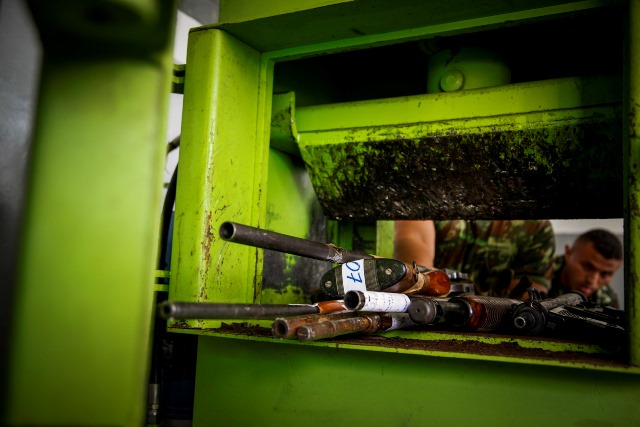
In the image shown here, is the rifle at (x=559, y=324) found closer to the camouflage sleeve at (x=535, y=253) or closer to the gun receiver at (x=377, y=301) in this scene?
the gun receiver at (x=377, y=301)

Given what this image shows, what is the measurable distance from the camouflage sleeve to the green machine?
145 cm

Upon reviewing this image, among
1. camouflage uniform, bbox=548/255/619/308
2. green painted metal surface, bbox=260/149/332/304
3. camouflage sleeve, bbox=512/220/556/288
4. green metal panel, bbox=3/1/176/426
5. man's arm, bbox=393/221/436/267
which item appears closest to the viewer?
green metal panel, bbox=3/1/176/426

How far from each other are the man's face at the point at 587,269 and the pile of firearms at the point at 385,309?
188 cm

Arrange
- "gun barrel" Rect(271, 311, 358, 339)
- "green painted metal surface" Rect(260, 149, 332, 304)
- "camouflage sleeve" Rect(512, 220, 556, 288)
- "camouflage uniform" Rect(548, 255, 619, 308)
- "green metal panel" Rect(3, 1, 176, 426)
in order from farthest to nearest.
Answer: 1. "camouflage uniform" Rect(548, 255, 619, 308)
2. "camouflage sleeve" Rect(512, 220, 556, 288)
3. "green painted metal surface" Rect(260, 149, 332, 304)
4. "gun barrel" Rect(271, 311, 358, 339)
5. "green metal panel" Rect(3, 1, 176, 426)

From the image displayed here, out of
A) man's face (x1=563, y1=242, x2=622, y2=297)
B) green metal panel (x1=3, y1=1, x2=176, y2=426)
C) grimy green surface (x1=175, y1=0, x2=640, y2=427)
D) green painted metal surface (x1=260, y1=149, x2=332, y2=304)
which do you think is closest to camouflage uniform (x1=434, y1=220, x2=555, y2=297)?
man's face (x1=563, y1=242, x2=622, y2=297)

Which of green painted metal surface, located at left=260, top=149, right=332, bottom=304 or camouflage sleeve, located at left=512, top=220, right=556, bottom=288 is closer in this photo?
green painted metal surface, located at left=260, top=149, right=332, bottom=304

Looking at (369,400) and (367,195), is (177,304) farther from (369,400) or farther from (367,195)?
(367,195)

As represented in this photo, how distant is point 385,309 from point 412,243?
1.23 m

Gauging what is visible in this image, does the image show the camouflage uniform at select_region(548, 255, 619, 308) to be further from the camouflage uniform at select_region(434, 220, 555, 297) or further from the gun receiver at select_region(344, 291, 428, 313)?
the gun receiver at select_region(344, 291, 428, 313)

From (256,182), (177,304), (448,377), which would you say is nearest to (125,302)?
(177,304)

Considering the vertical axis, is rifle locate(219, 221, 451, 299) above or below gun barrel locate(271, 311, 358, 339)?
above

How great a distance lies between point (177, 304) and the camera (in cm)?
76

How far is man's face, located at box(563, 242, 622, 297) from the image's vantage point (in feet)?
9.82

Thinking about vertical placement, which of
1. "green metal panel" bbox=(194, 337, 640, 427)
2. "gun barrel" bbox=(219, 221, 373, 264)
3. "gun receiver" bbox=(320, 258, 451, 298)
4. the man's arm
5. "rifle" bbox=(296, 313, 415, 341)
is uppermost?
the man's arm
